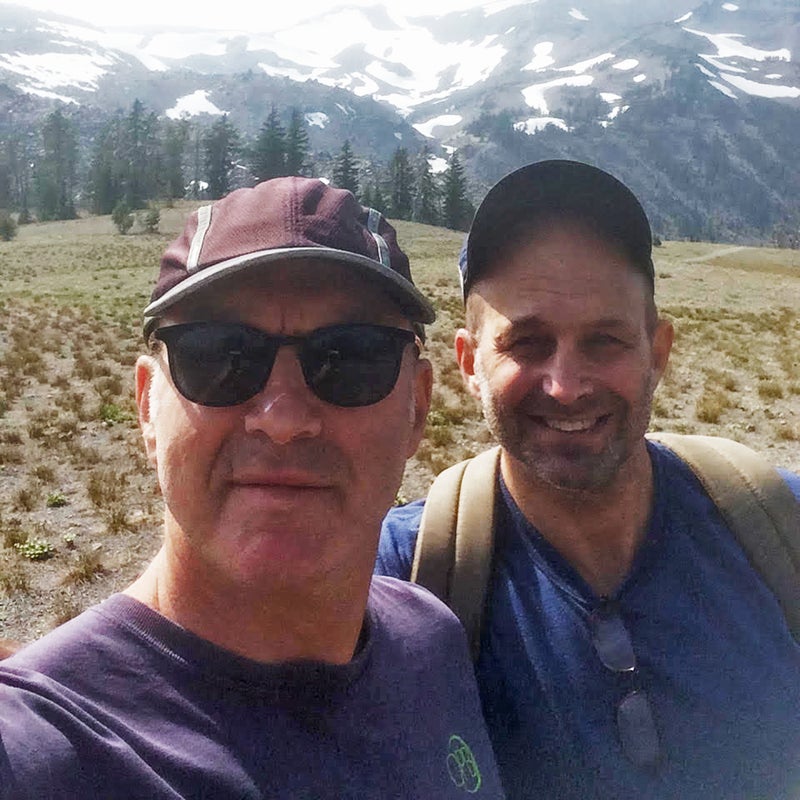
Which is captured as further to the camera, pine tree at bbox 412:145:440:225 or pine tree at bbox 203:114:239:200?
pine tree at bbox 203:114:239:200

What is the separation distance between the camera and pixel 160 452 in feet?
5.27

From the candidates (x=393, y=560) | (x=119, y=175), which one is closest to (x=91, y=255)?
(x=119, y=175)

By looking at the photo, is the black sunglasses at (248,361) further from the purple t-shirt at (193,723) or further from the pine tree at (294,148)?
the pine tree at (294,148)

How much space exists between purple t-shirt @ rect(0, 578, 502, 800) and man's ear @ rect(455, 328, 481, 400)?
1.20m

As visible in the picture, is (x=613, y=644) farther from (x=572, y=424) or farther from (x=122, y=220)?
(x=122, y=220)

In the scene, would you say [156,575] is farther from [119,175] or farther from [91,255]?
[119,175]

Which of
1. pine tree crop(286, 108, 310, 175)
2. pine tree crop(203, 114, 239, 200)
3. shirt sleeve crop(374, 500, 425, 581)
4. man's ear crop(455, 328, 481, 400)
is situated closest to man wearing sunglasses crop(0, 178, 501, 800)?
shirt sleeve crop(374, 500, 425, 581)

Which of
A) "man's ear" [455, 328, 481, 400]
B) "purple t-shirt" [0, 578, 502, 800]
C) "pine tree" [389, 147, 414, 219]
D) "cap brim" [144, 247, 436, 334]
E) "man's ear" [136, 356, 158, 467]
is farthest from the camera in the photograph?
"pine tree" [389, 147, 414, 219]

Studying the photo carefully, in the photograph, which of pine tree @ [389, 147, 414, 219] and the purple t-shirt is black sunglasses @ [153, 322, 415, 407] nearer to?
the purple t-shirt

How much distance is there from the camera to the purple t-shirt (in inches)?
49.1

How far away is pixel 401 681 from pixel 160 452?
84cm

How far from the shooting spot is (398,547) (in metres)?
2.45

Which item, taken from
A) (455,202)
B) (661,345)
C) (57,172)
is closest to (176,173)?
(57,172)

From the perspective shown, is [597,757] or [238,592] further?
[597,757]
